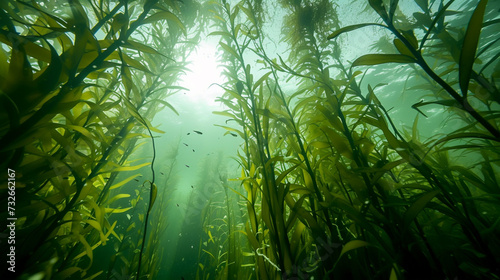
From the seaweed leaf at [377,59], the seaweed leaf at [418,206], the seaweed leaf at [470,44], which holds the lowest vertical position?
the seaweed leaf at [418,206]

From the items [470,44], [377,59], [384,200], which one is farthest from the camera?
[384,200]

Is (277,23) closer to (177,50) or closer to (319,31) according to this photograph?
(319,31)

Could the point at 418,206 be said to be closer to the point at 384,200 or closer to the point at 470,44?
the point at 384,200

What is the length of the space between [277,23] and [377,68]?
37.3ft

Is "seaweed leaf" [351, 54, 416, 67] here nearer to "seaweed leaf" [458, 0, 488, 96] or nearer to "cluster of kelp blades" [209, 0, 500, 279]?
"cluster of kelp blades" [209, 0, 500, 279]

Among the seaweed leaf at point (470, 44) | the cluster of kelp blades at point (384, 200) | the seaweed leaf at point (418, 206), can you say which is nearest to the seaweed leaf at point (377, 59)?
the cluster of kelp blades at point (384, 200)

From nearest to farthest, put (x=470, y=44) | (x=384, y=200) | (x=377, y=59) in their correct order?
(x=470, y=44) → (x=377, y=59) → (x=384, y=200)

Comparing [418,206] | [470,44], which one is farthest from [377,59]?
[418,206]

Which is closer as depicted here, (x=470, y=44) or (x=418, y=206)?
(x=470, y=44)

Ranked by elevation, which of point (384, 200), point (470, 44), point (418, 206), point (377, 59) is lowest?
point (418, 206)

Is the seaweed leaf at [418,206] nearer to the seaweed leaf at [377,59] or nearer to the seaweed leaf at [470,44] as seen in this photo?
the seaweed leaf at [470,44]

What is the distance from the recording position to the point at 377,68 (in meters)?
11.6

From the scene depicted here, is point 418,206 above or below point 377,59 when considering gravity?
below

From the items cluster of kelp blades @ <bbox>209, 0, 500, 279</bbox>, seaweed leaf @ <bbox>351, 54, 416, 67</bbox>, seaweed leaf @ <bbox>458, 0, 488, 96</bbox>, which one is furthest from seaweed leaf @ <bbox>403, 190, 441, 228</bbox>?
seaweed leaf @ <bbox>351, 54, 416, 67</bbox>
